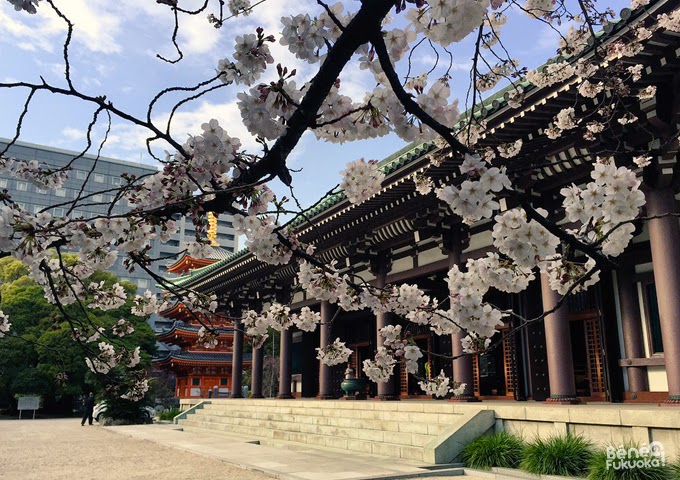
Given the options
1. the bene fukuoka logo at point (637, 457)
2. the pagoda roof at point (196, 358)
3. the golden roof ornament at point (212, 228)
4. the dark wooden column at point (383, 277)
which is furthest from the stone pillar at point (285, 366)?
the pagoda roof at point (196, 358)

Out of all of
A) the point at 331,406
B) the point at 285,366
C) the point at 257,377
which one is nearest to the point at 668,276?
the point at 331,406

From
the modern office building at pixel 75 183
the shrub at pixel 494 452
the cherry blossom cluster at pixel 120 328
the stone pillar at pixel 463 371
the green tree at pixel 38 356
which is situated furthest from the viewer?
the modern office building at pixel 75 183

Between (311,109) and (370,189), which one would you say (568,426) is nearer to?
(370,189)

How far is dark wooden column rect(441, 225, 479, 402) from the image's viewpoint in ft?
33.9

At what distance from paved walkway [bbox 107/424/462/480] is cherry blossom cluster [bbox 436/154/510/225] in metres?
5.18

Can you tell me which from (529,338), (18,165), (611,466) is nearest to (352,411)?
(529,338)

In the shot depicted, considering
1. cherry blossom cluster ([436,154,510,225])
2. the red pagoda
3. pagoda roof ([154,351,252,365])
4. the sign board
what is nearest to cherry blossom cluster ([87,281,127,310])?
cherry blossom cluster ([436,154,510,225])

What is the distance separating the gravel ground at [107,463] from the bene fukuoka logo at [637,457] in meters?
4.52

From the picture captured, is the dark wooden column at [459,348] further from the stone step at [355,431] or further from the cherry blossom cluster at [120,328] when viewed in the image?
the cherry blossom cluster at [120,328]

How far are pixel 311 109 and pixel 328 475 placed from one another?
575 cm

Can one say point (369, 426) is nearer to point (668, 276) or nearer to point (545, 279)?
point (545, 279)

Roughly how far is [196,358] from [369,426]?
79.4 ft

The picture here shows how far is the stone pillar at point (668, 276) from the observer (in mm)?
6973

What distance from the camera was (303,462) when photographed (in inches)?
334
